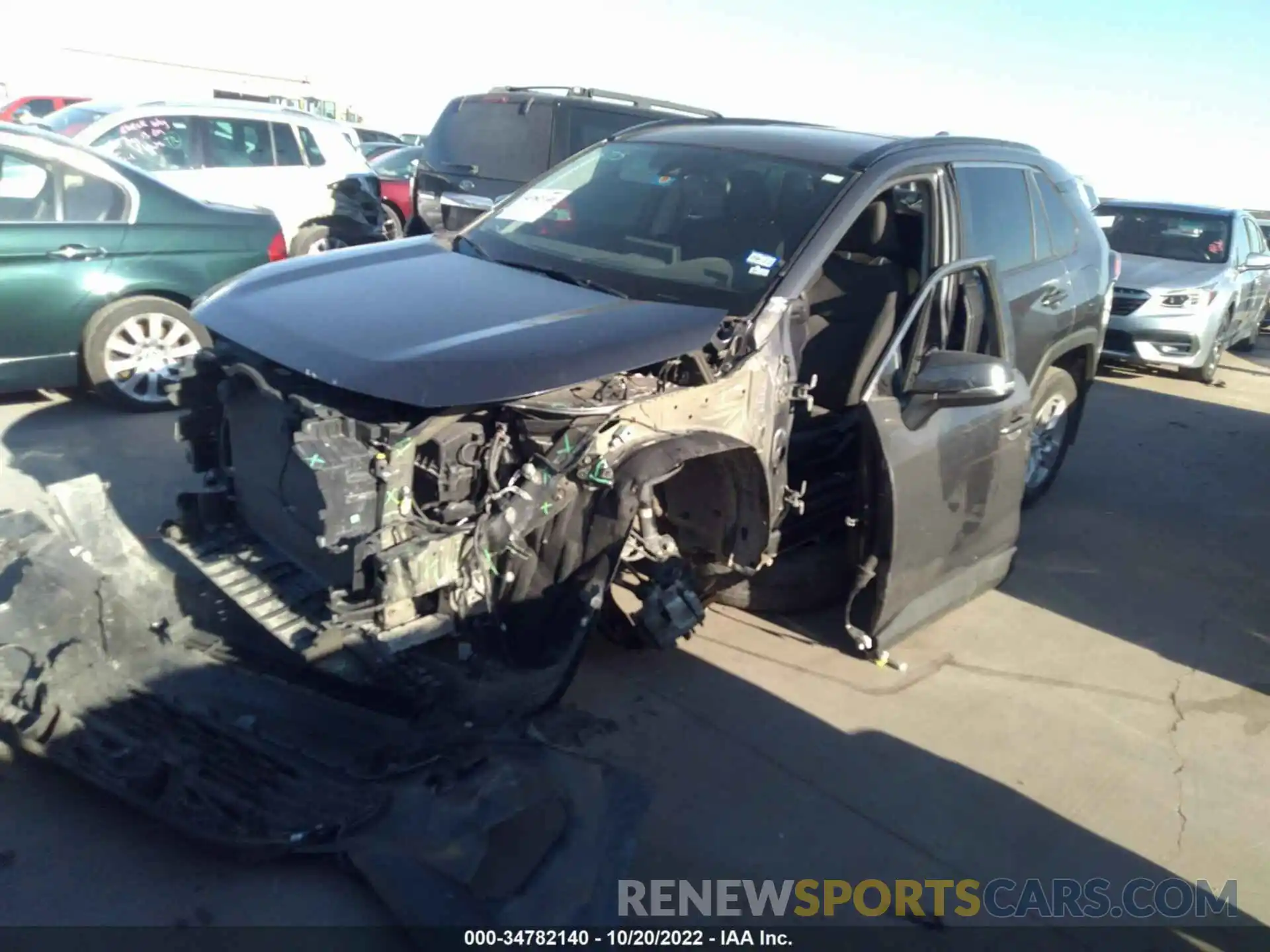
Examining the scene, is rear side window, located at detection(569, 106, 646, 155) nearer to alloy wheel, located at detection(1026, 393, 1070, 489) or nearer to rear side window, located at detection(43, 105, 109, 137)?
rear side window, located at detection(43, 105, 109, 137)

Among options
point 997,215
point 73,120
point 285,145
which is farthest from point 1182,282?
point 73,120

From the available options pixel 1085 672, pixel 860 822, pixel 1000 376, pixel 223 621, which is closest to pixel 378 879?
pixel 223 621

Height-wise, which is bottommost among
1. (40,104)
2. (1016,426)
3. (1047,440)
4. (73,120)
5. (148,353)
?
(1047,440)

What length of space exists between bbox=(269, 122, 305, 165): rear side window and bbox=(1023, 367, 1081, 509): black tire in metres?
7.43

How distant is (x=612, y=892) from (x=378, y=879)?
1.90 feet

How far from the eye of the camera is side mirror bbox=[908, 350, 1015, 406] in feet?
11.1

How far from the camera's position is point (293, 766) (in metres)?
2.67

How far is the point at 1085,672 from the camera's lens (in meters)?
4.20

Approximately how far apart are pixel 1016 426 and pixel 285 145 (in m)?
7.93

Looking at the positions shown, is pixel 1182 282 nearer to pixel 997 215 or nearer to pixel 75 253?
pixel 997 215

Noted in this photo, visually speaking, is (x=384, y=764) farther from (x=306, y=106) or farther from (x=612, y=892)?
(x=306, y=106)

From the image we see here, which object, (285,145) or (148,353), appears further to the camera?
(285,145)

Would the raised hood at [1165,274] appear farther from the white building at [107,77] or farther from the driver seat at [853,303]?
the white building at [107,77]

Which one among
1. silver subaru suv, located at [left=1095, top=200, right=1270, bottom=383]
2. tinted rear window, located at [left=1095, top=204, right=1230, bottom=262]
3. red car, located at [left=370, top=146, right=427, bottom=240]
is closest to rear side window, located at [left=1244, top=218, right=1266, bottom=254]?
silver subaru suv, located at [left=1095, top=200, right=1270, bottom=383]
